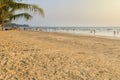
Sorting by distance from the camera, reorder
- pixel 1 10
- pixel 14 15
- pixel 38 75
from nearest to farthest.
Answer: pixel 38 75 < pixel 1 10 < pixel 14 15

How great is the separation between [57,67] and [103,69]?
149 centimetres

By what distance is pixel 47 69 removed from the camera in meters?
8.02

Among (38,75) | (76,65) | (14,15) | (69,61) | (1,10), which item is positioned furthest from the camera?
(14,15)

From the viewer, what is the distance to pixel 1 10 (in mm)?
17094

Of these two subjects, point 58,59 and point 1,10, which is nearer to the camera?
point 58,59

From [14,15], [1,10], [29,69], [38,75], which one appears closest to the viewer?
[38,75]

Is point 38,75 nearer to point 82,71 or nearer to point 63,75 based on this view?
point 63,75

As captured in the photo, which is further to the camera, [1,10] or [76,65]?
[1,10]

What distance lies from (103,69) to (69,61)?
141 centimetres

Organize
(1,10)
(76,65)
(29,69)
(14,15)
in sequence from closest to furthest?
(29,69), (76,65), (1,10), (14,15)

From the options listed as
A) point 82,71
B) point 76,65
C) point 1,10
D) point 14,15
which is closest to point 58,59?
point 76,65

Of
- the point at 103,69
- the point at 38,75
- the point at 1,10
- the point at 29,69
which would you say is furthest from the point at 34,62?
the point at 1,10

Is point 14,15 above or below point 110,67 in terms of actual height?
above

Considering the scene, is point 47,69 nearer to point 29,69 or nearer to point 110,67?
point 29,69
